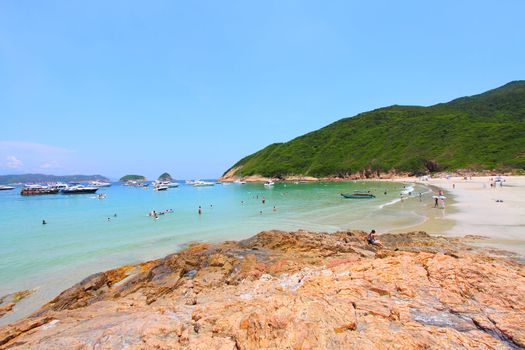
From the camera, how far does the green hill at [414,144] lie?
4449 inches

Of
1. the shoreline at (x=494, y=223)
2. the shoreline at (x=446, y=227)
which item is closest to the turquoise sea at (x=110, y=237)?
the shoreline at (x=446, y=227)

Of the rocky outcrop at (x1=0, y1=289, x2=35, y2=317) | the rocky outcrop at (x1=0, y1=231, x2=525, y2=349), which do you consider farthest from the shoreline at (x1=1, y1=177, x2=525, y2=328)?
the rocky outcrop at (x1=0, y1=231, x2=525, y2=349)

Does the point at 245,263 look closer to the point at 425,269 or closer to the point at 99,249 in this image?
the point at 425,269

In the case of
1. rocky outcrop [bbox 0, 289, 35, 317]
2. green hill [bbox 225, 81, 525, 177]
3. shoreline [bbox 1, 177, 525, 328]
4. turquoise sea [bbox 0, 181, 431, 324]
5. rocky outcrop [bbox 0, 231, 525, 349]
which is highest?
green hill [bbox 225, 81, 525, 177]

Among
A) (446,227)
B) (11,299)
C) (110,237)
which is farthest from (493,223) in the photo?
(110,237)

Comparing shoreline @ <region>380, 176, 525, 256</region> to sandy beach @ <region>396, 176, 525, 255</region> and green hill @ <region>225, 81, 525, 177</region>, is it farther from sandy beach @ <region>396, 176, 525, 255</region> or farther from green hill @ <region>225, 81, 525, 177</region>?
green hill @ <region>225, 81, 525, 177</region>

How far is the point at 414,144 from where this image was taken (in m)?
138

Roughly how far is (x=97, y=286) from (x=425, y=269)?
15.6 meters

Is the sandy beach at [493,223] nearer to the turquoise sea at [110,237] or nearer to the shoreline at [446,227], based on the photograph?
the shoreline at [446,227]

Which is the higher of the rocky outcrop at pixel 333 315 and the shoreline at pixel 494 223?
the rocky outcrop at pixel 333 315

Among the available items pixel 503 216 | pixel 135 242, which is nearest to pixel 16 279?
pixel 135 242

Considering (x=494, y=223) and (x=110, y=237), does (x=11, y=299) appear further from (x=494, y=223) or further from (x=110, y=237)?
(x=494, y=223)

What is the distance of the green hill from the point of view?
113m

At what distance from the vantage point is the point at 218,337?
603 cm
